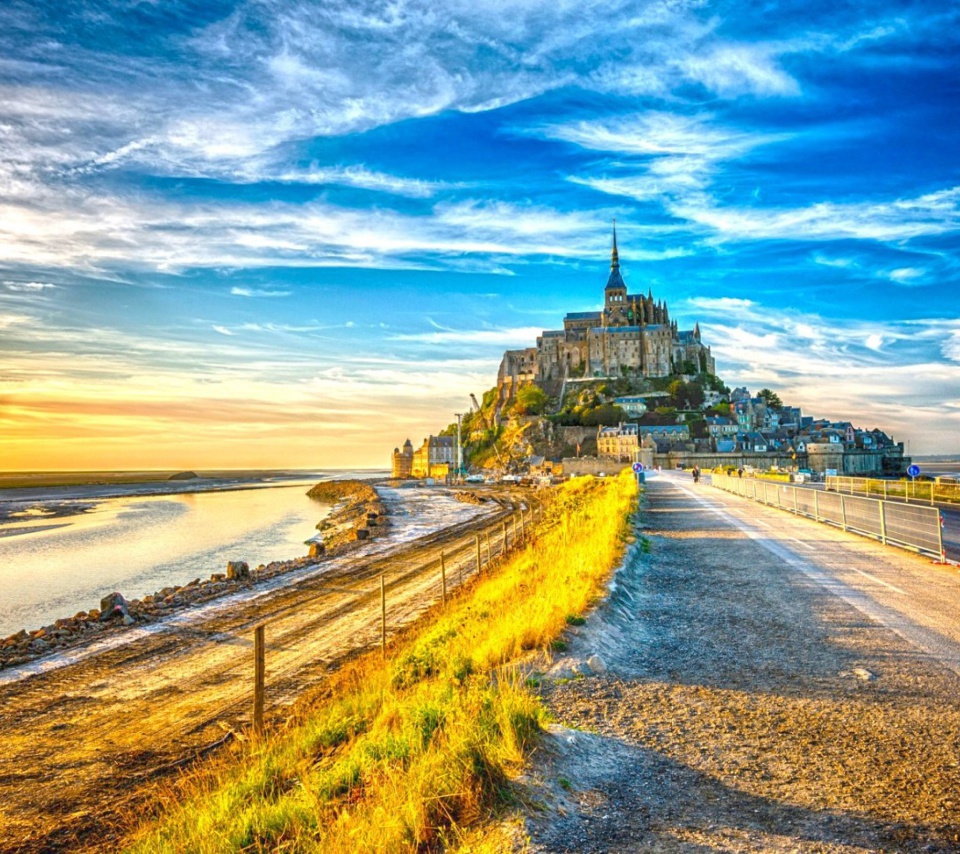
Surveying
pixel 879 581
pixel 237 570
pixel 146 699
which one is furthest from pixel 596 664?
pixel 237 570

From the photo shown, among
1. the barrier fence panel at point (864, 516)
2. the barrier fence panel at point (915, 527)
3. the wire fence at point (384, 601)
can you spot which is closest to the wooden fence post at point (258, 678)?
the wire fence at point (384, 601)

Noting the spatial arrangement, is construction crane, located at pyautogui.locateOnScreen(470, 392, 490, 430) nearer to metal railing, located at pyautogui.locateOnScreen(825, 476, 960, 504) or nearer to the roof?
the roof

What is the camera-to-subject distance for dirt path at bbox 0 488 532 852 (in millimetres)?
7496

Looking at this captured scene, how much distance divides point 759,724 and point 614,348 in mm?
141370

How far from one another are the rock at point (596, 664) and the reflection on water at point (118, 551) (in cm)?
1800

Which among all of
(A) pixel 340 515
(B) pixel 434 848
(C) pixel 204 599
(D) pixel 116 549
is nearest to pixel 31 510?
(A) pixel 340 515

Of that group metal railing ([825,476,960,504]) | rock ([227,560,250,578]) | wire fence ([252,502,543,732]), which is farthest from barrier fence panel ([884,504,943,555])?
rock ([227,560,250,578])

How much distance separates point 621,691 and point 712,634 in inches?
110

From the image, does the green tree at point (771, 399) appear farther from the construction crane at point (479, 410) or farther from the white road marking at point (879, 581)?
the white road marking at point (879, 581)

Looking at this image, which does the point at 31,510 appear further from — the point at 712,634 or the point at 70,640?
the point at 712,634

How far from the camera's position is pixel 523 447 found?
429 ft

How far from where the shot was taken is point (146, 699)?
11.3 m

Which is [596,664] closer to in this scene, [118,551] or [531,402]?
[118,551]

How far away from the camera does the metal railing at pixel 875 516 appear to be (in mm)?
15191
